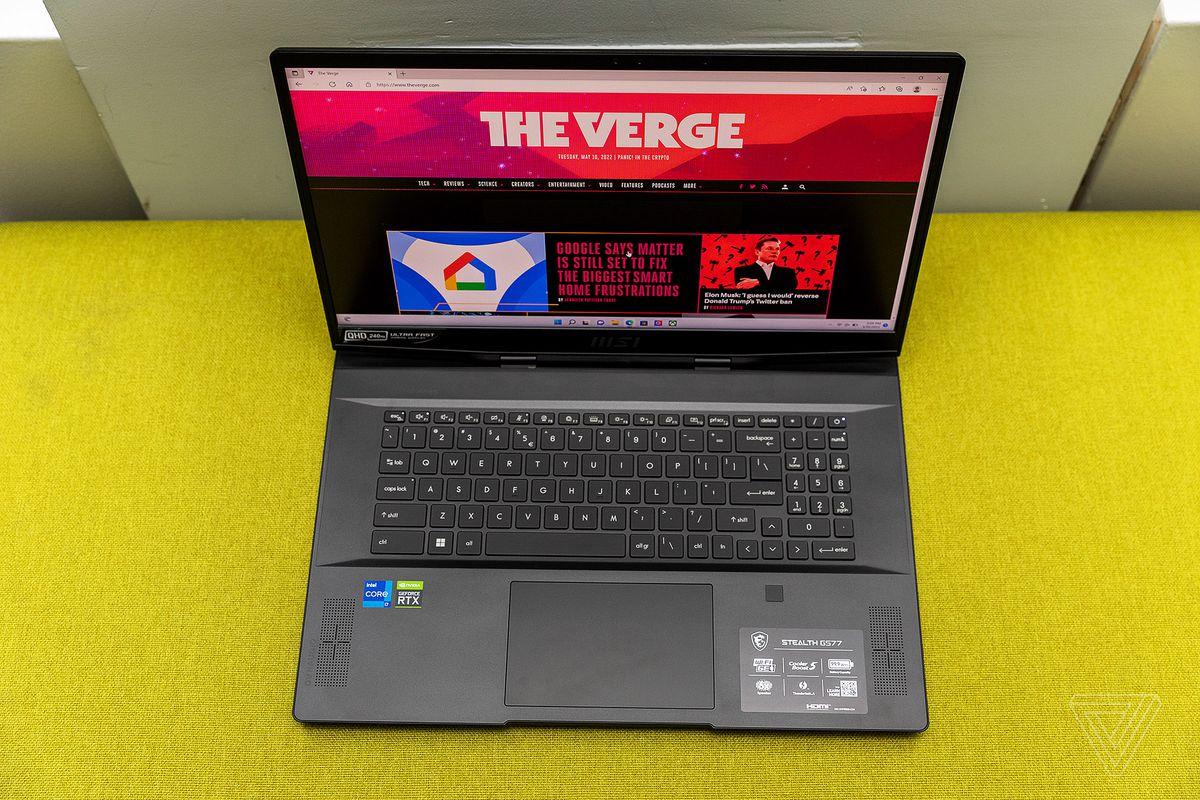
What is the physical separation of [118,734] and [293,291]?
0.44 metres

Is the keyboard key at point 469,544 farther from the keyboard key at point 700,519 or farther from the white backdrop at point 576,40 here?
the white backdrop at point 576,40

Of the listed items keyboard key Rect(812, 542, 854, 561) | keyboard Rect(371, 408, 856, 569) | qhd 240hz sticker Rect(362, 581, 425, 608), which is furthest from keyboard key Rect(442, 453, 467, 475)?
keyboard key Rect(812, 542, 854, 561)

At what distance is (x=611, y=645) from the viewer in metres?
0.80

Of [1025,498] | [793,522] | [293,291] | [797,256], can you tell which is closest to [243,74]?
[293,291]

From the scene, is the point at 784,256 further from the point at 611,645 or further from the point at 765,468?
the point at 611,645

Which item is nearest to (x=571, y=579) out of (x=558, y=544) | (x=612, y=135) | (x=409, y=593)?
(x=558, y=544)

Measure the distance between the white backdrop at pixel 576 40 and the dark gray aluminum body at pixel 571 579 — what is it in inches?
10.9

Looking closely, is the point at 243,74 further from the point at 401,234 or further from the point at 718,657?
the point at 718,657

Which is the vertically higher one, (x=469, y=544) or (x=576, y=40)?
(x=576, y=40)

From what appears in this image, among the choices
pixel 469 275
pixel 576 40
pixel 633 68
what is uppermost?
pixel 576 40

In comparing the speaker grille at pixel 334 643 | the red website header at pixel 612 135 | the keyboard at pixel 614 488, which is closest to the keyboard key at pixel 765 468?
the keyboard at pixel 614 488

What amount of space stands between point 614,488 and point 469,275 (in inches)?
9.0

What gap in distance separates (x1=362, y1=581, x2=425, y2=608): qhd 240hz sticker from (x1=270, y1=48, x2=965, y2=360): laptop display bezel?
22 cm

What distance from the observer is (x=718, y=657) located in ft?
2.62
